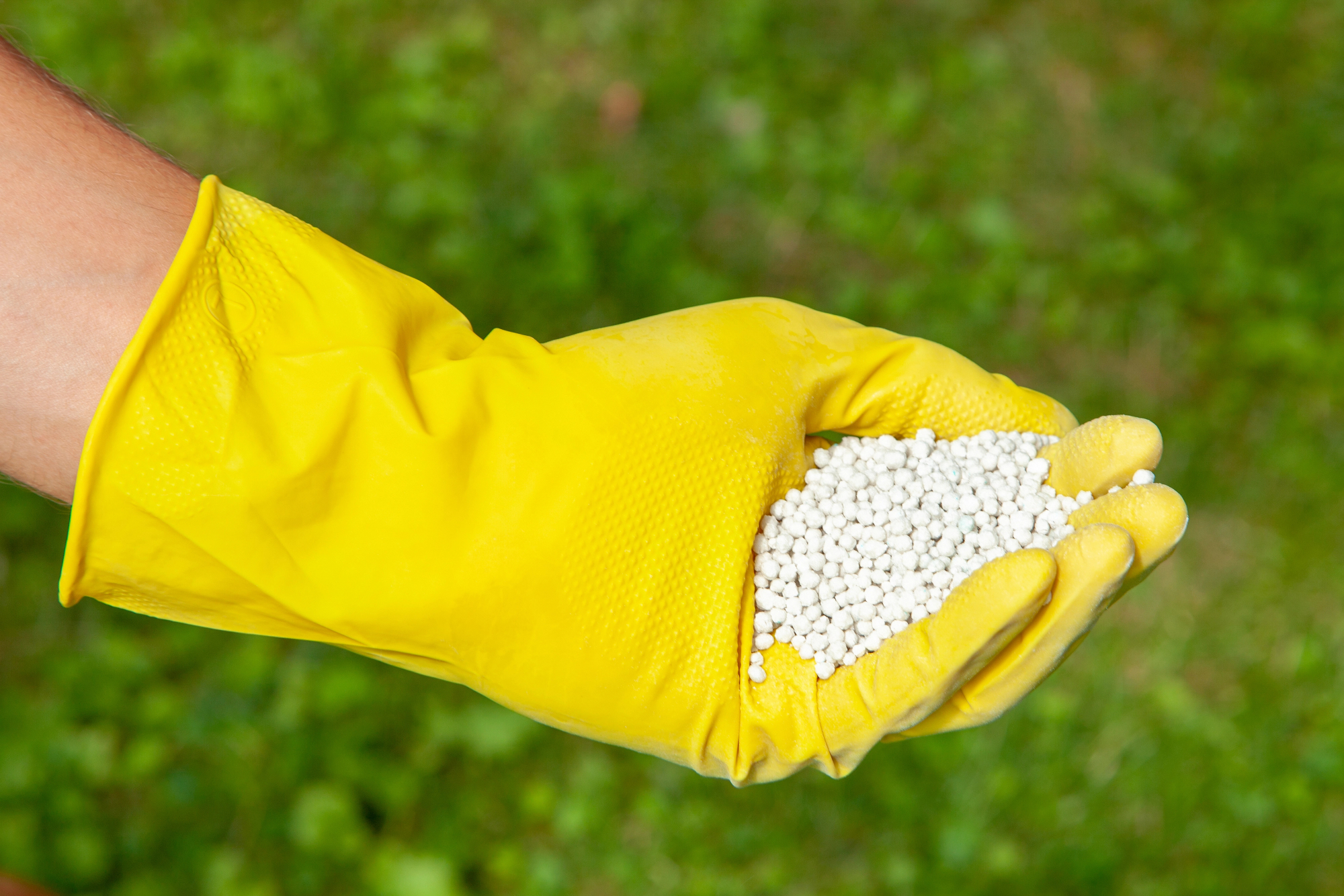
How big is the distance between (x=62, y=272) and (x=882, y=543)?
1146 millimetres

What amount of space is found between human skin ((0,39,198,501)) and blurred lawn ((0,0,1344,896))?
1.17m

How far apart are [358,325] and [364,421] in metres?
0.13

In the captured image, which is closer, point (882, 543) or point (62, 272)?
point (62, 272)

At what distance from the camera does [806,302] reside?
8.75 ft

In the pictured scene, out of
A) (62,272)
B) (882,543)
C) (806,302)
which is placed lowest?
(806,302)

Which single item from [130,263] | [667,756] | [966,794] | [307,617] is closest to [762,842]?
[966,794]

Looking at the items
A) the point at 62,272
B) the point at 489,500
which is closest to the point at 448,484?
the point at 489,500

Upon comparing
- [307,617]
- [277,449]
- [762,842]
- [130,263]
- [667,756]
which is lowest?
[762,842]

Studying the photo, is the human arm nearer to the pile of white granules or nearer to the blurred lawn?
the pile of white granules

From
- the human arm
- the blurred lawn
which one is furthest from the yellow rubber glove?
the blurred lawn

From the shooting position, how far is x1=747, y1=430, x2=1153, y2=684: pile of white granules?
1.39m

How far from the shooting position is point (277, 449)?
1158 millimetres

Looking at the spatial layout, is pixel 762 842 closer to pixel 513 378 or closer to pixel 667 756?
pixel 667 756

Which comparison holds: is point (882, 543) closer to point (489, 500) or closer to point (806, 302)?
point (489, 500)
